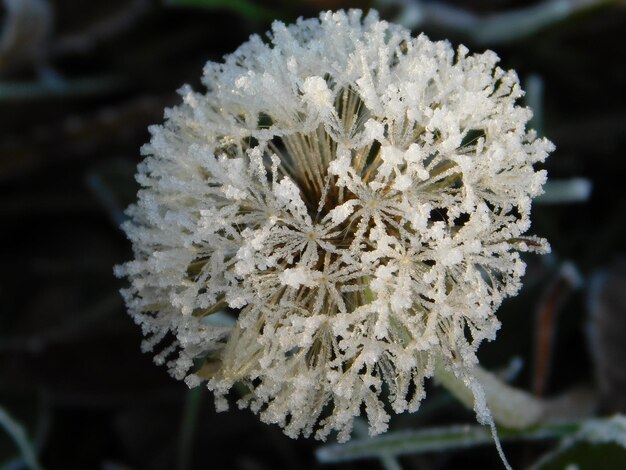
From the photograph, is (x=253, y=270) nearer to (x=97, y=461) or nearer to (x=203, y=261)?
(x=203, y=261)

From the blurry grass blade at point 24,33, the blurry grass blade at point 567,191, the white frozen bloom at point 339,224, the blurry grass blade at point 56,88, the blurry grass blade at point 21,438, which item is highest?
the blurry grass blade at point 24,33

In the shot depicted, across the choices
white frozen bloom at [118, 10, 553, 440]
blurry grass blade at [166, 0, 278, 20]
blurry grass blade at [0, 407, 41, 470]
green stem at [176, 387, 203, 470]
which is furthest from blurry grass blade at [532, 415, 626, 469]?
blurry grass blade at [166, 0, 278, 20]

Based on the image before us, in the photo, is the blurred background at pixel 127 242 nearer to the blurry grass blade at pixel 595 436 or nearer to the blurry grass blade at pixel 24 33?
the blurry grass blade at pixel 24 33

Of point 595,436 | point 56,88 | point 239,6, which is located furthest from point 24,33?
point 595,436

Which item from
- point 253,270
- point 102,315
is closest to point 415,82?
point 253,270

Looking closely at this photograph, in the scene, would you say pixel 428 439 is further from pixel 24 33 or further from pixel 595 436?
pixel 24 33

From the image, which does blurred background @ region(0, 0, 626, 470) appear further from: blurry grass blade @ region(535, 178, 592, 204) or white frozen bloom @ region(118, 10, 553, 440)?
white frozen bloom @ region(118, 10, 553, 440)

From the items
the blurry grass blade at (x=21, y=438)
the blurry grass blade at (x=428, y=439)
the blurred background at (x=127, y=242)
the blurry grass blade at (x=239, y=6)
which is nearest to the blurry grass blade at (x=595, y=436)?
the blurry grass blade at (x=428, y=439)
